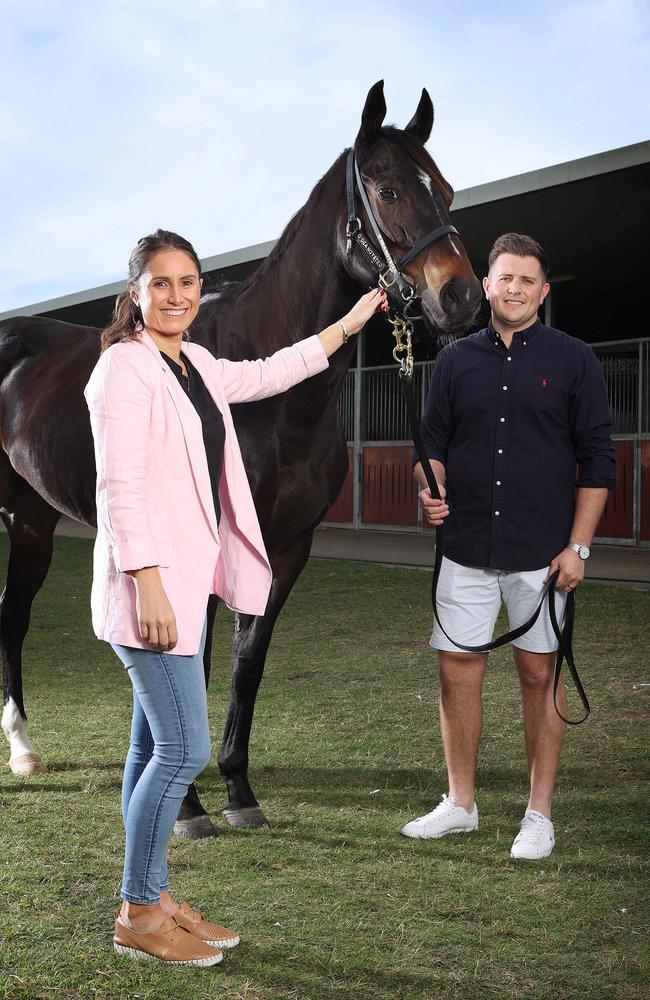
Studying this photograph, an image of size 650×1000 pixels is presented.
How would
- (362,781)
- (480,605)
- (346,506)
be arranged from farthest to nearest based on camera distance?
(346,506), (362,781), (480,605)

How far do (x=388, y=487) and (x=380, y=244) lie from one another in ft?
33.5

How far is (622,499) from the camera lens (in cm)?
1034

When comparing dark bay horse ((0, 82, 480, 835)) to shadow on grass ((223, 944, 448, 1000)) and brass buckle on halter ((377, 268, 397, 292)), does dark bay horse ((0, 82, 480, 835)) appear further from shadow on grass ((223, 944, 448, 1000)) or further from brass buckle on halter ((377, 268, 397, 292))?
shadow on grass ((223, 944, 448, 1000))

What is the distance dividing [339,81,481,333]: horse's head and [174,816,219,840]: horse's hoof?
1.53m

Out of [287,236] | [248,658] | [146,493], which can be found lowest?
[248,658]

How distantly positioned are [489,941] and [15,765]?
186 centimetres

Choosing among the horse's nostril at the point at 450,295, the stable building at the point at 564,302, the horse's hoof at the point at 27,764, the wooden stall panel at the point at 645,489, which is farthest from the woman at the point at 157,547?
the wooden stall panel at the point at 645,489

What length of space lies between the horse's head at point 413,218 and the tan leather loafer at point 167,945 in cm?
147

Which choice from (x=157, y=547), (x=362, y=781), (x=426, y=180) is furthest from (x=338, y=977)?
(x=426, y=180)

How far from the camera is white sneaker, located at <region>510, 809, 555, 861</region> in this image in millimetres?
2422

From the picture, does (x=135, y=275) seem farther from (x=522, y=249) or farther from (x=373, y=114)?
(x=522, y=249)

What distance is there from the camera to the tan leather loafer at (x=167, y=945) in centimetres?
185

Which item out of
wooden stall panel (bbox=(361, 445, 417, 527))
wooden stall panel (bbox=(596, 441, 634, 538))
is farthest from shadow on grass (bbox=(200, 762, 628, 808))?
wooden stall panel (bbox=(361, 445, 417, 527))

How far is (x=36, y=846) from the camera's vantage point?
8.24 ft
